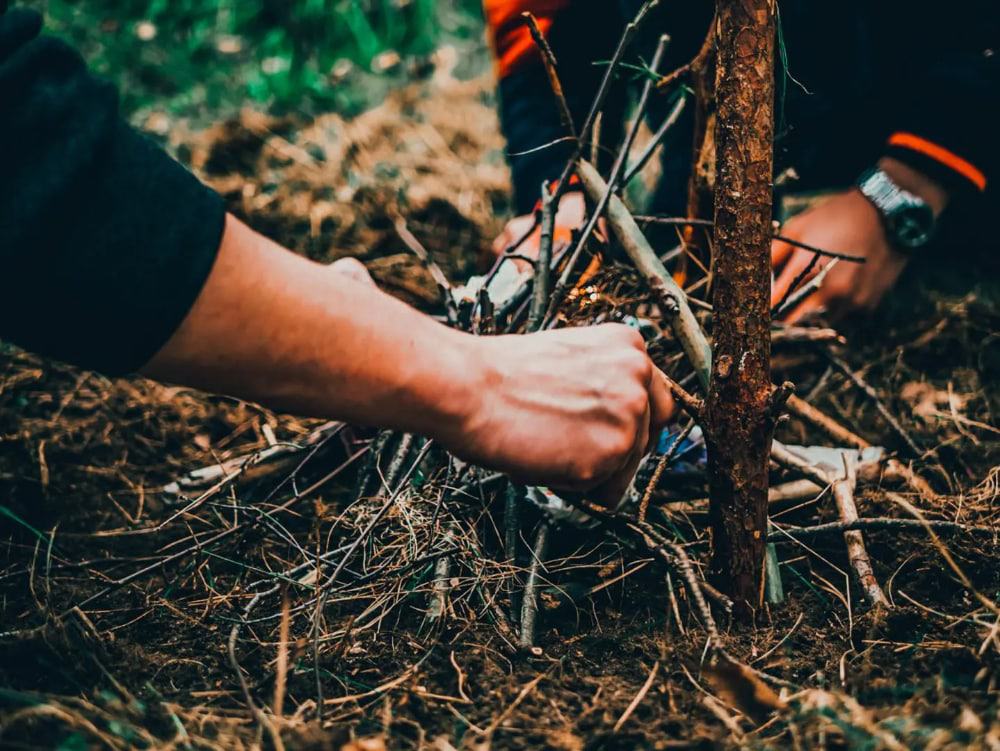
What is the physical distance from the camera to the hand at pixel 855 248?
1.52 meters

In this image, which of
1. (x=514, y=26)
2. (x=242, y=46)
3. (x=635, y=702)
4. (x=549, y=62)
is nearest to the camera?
(x=635, y=702)

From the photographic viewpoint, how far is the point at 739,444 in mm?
866

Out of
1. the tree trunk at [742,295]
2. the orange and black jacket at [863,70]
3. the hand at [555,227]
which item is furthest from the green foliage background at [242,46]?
the tree trunk at [742,295]

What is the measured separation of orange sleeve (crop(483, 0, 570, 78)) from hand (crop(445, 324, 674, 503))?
4.24ft

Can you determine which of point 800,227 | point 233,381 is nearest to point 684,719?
point 233,381

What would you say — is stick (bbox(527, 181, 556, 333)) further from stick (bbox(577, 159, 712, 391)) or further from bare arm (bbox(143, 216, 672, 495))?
bare arm (bbox(143, 216, 672, 495))

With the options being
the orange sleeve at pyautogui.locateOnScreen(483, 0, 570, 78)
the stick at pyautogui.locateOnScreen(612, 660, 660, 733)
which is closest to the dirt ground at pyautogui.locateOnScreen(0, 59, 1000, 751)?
the stick at pyautogui.locateOnScreen(612, 660, 660, 733)

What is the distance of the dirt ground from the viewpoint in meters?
0.76

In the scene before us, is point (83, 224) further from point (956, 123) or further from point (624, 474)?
point (956, 123)

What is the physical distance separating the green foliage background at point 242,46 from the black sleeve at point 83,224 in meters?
2.91

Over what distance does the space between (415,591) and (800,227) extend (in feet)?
4.13

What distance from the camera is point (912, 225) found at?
155 centimetres

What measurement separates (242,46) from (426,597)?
137 inches

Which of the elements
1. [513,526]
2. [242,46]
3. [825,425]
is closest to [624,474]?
[513,526]
